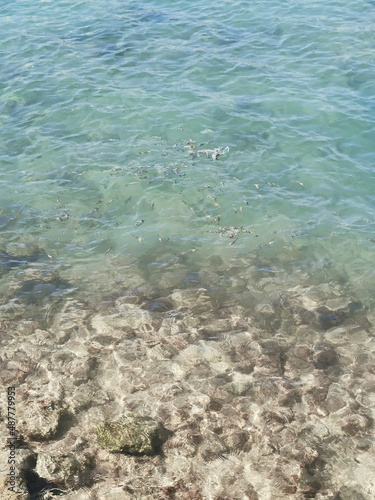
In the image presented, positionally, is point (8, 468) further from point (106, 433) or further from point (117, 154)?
point (117, 154)

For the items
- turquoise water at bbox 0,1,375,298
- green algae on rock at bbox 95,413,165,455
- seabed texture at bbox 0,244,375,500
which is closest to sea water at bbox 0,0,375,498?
turquoise water at bbox 0,1,375,298

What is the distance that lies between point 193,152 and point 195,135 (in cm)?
104

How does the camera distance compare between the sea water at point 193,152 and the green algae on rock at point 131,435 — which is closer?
the green algae on rock at point 131,435

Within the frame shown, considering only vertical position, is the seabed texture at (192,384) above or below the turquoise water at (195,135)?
below

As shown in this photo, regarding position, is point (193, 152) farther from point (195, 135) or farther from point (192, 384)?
point (192, 384)

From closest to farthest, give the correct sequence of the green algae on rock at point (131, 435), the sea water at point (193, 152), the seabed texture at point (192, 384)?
the seabed texture at point (192, 384), the green algae on rock at point (131, 435), the sea water at point (193, 152)

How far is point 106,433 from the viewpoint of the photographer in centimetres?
852

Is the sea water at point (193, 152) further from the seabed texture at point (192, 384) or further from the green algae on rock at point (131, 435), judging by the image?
the green algae on rock at point (131, 435)

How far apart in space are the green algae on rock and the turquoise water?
5039 millimetres

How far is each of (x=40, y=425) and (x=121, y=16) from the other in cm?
2334

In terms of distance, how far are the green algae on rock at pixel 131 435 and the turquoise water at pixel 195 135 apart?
5039 millimetres

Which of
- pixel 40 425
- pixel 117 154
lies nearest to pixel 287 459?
pixel 40 425

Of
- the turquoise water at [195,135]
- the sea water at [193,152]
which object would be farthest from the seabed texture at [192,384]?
the turquoise water at [195,135]

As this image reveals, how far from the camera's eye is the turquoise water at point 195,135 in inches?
549
